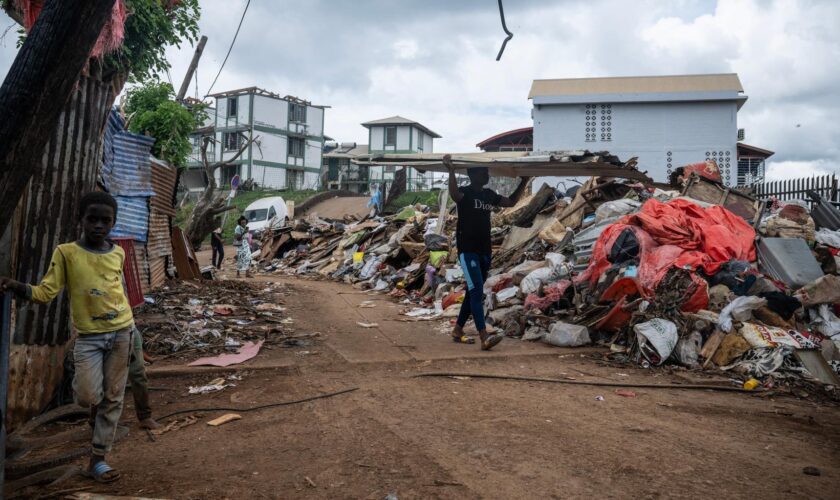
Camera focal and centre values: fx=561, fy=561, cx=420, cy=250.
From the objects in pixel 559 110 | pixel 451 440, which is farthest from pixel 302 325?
pixel 559 110

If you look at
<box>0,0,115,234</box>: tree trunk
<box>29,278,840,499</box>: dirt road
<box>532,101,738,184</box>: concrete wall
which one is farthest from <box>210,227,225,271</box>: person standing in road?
<box>0,0,115,234</box>: tree trunk

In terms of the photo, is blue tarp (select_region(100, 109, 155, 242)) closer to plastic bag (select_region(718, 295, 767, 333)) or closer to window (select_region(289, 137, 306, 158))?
plastic bag (select_region(718, 295, 767, 333))

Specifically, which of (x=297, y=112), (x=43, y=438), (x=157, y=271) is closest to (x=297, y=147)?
(x=297, y=112)

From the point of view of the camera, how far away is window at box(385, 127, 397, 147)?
48250 mm

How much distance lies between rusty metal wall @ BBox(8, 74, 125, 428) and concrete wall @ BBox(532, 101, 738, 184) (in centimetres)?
1959

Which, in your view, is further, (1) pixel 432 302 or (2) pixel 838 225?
(1) pixel 432 302

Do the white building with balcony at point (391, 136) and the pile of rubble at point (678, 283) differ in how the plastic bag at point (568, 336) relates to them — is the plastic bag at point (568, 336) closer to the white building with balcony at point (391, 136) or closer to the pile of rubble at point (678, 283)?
the pile of rubble at point (678, 283)

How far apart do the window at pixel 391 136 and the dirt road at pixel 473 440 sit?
1748 inches

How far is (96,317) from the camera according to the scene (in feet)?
9.41

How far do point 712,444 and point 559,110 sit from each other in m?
20.7

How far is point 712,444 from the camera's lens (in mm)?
3162

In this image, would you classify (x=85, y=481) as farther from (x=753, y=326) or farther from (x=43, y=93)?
(x=753, y=326)

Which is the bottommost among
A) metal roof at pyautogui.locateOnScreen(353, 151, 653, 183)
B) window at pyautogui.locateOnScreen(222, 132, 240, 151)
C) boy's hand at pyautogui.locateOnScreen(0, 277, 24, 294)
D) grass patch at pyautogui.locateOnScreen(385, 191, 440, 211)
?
boy's hand at pyautogui.locateOnScreen(0, 277, 24, 294)

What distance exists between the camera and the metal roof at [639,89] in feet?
69.9
